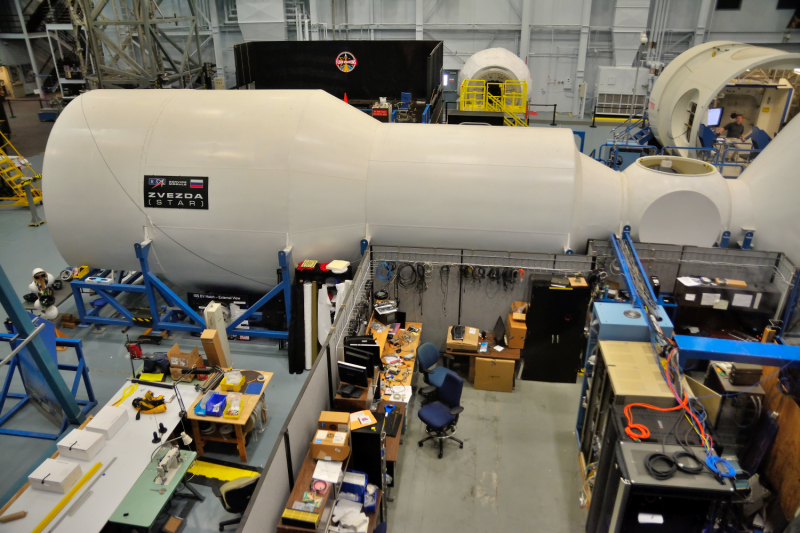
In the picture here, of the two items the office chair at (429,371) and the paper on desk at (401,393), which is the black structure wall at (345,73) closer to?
the office chair at (429,371)

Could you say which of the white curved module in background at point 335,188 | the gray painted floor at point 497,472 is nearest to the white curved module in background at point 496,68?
the white curved module in background at point 335,188

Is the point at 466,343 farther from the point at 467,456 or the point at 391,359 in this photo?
the point at 467,456

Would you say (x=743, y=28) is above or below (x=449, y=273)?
above

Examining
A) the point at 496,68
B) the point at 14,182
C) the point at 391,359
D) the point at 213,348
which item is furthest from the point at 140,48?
the point at 391,359

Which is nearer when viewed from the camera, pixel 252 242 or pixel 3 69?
pixel 252 242

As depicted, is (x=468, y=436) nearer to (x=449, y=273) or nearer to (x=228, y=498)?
(x=449, y=273)

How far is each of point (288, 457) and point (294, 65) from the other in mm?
15124

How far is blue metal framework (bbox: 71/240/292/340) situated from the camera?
7.83m

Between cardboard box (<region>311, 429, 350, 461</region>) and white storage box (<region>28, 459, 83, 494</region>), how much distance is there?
91.0 inches

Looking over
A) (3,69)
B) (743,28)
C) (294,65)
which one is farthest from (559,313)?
(3,69)

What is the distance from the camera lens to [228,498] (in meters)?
4.95

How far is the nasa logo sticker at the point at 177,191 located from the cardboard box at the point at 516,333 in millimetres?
4729

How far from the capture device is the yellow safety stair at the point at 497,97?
17438 mm

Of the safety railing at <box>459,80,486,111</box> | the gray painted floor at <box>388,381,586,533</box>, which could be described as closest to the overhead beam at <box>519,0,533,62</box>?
the safety railing at <box>459,80,486,111</box>
